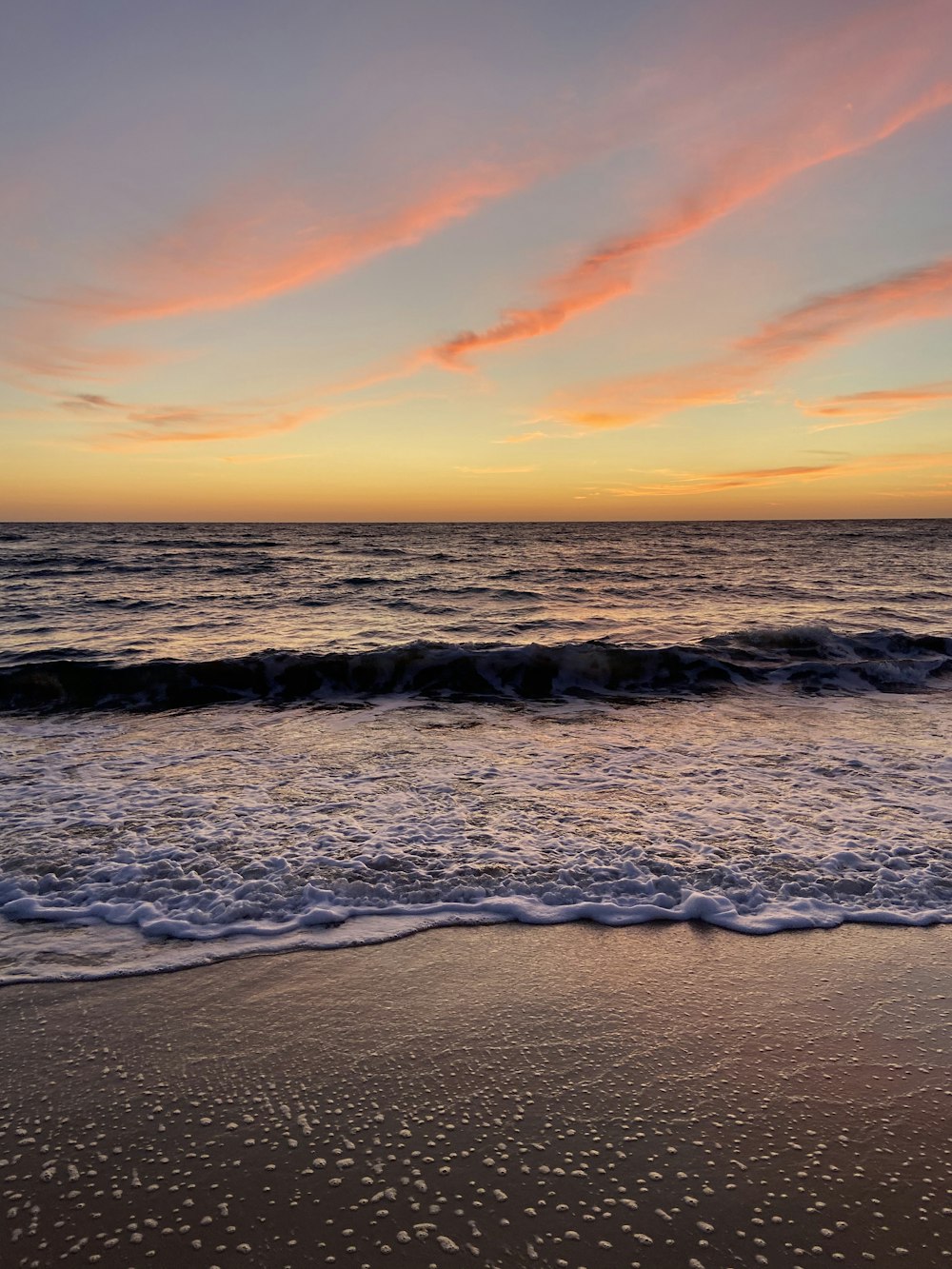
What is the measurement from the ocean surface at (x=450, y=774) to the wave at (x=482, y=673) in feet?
0.21

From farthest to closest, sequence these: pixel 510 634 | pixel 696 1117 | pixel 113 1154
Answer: pixel 510 634, pixel 696 1117, pixel 113 1154

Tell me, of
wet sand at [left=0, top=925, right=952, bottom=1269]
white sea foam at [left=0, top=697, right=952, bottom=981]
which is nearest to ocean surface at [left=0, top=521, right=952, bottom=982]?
white sea foam at [left=0, top=697, right=952, bottom=981]

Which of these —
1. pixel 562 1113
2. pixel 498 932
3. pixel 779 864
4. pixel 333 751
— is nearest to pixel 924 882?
pixel 779 864

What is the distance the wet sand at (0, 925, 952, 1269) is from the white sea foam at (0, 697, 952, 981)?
1.62 feet

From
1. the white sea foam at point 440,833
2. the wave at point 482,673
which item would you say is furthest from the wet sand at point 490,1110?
the wave at point 482,673

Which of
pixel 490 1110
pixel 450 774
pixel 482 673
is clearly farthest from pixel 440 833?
pixel 482 673

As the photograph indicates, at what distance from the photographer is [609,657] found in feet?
46.7

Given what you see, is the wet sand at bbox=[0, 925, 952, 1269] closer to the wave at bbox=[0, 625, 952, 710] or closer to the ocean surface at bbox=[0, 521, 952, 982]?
the ocean surface at bbox=[0, 521, 952, 982]

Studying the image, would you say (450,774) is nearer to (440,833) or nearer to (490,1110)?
(440,833)

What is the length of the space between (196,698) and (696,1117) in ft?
34.9

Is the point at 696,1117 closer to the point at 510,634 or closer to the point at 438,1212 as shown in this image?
the point at 438,1212

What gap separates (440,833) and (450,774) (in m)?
1.71

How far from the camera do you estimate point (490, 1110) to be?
310cm

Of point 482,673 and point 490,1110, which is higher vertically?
point 482,673
